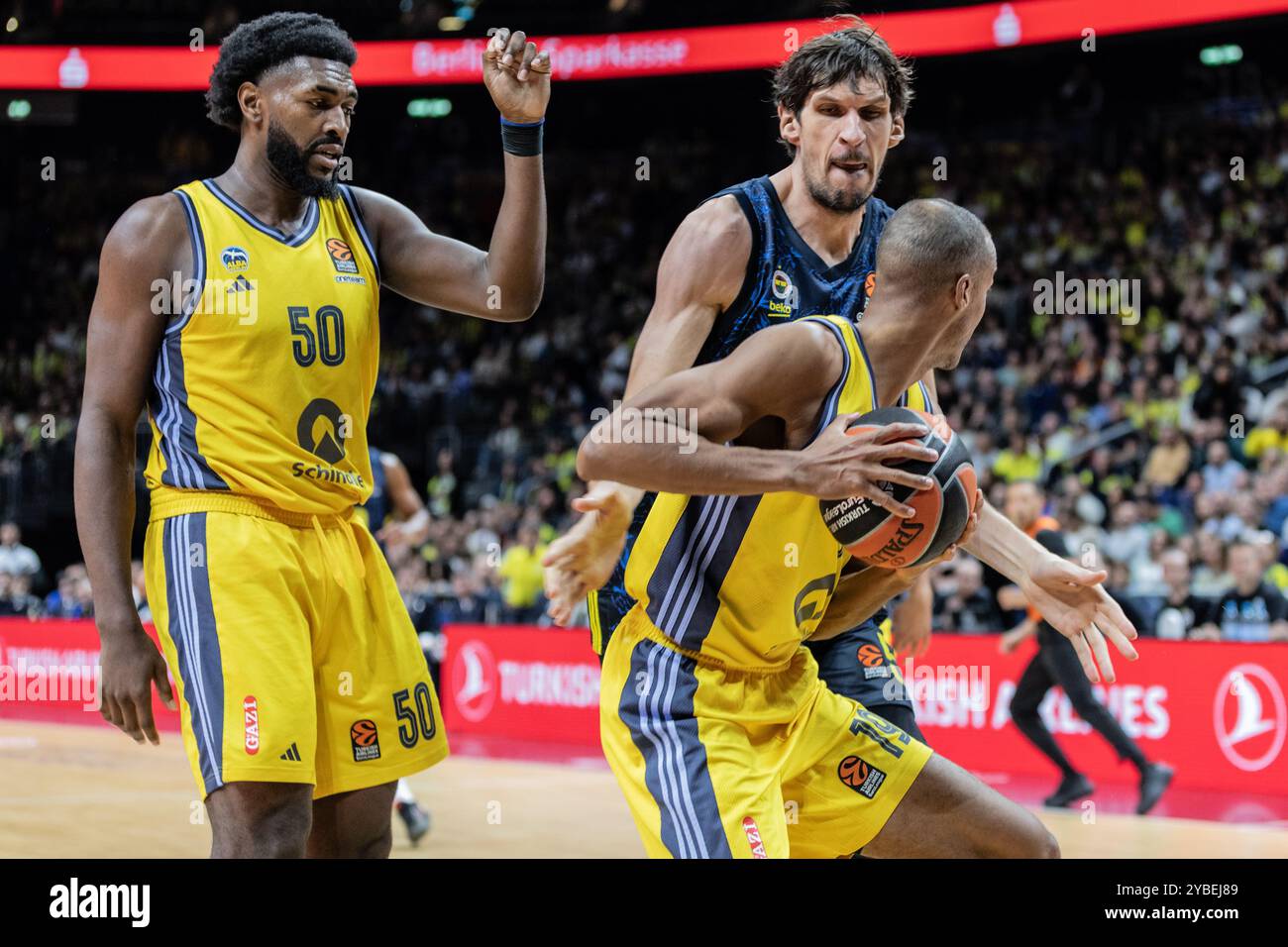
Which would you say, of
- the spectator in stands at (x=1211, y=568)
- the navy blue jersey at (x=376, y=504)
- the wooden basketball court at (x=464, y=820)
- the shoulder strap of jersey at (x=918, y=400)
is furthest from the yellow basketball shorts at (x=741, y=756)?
the spectator in stands at (x=1211, y=568)

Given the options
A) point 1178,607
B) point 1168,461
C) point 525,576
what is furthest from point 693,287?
point 525,576

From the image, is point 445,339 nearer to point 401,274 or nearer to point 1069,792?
point 1069,792

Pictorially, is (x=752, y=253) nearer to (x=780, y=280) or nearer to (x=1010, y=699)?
(x=780, y=280)

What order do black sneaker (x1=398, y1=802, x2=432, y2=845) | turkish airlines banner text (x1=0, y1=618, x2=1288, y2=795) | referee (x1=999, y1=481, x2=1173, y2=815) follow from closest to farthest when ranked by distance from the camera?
black sneaker (x1=398, y1=802, x2=432, y2=845)
referee (x1=999, y1=481, x2=1173, y2=815)
turkish airlines banner text (x1=0, y1=618, x2=1288, y2=795)

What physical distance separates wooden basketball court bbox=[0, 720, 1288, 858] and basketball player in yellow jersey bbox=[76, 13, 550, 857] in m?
1.56

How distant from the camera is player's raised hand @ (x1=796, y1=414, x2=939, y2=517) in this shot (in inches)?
120

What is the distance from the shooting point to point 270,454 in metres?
3.59

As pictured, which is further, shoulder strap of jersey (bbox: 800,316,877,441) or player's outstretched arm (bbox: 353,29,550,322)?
player's outstretched arm (bbox: 353,29,550,322)

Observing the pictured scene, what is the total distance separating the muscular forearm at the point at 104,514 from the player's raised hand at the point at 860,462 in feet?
5.22

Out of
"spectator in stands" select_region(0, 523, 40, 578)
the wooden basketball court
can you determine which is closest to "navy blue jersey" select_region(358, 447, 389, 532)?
the wooden basketball court

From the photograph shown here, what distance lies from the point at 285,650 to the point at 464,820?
5.10 metres

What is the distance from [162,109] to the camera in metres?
24.0

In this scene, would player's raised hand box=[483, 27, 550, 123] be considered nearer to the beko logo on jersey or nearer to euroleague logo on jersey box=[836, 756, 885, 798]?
the beko logo on jersey

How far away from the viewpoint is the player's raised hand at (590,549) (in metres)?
3.14
